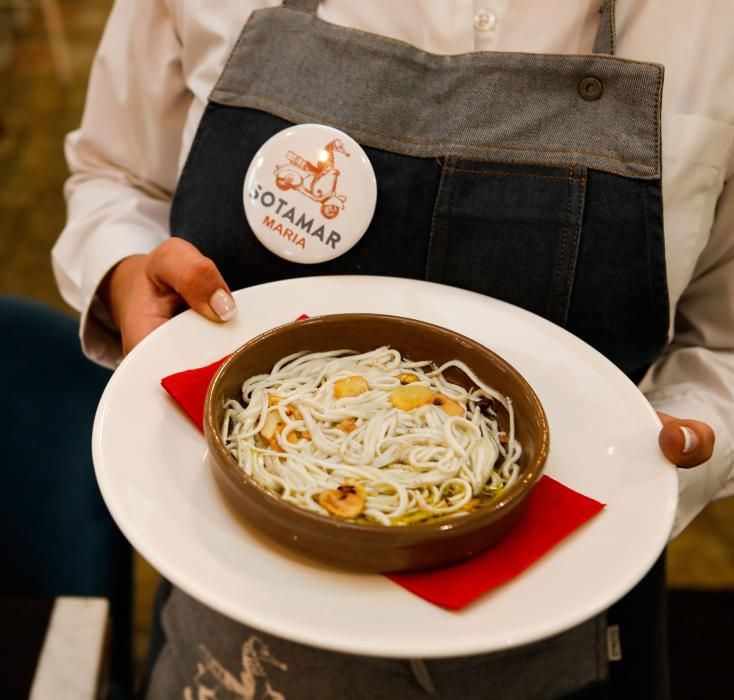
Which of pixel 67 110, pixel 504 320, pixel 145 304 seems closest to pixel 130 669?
pixel 145 304

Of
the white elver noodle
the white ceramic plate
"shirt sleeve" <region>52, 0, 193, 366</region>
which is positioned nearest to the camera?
the white ceramic plate

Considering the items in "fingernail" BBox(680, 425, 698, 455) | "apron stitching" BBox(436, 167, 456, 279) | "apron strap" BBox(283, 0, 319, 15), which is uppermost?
"apron strap" BBox(283, 0, 319, 15)

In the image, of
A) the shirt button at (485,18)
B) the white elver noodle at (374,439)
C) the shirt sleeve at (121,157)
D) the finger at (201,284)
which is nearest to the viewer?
the white elver noodle at (374,439)

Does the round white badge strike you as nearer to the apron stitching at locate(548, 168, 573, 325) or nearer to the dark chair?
the apron stitching at locate(548, 168, 573, 325)

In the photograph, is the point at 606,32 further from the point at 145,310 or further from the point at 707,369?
the point at 145,310

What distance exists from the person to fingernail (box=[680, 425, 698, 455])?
0.26 m

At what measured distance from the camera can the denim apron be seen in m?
1.05

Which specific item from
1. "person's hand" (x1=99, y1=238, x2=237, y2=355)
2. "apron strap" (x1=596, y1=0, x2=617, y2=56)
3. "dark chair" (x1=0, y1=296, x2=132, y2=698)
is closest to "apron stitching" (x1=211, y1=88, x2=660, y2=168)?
"apron strap" (x1=596, y1=0, x2=617, y2=56)

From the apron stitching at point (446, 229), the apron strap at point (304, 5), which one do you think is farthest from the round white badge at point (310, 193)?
the apron strap at point (304, 5)

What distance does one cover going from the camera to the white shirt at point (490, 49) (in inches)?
41.5

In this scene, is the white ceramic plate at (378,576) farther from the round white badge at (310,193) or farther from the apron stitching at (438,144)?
the apron stitching at (438,144)

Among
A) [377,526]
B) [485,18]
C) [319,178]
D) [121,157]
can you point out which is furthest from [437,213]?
[121,157]

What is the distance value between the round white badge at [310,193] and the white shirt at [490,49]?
22 centimetres

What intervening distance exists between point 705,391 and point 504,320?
36 cm
